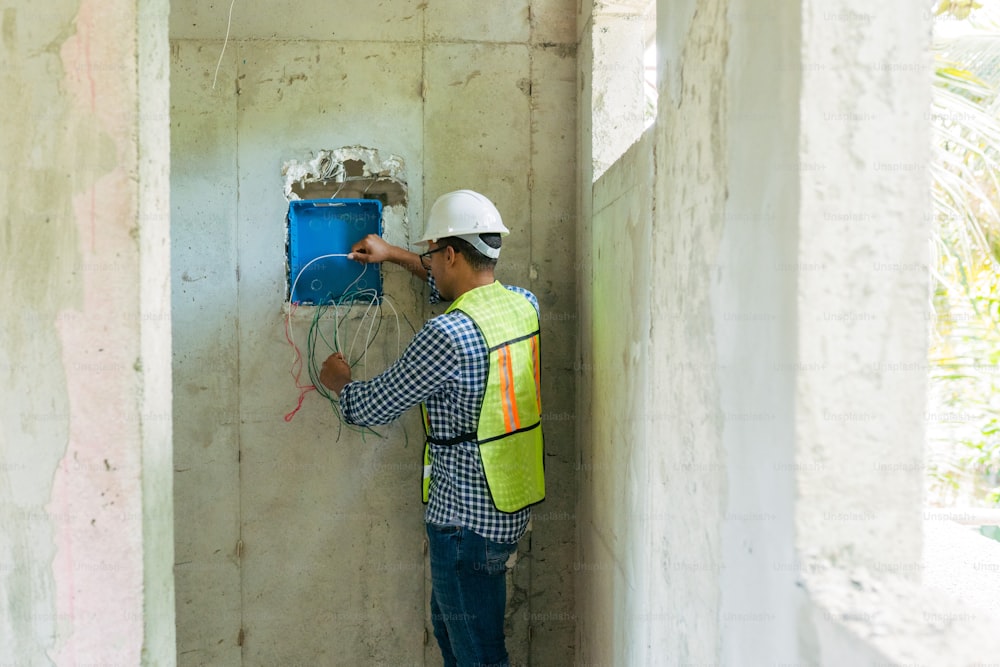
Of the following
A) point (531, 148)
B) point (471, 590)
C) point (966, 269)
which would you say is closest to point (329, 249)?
point (531, 148)

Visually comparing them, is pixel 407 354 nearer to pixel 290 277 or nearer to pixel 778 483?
pixel 290 277

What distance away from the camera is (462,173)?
9.98 feet

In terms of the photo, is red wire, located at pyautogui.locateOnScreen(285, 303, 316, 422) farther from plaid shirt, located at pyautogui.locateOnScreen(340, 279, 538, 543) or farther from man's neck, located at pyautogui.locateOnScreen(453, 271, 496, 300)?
man's neck, located at pyautogui.locateOnScreen(453, 271, 496, 300)

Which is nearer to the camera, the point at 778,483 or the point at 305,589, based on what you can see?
the point at 778,483

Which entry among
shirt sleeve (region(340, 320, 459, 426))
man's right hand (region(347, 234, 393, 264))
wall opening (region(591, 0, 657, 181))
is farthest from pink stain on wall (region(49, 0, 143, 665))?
wall opening (region(591, 0, 657, 181))

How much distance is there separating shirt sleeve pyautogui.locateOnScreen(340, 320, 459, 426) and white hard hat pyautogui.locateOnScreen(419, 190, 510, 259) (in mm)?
366

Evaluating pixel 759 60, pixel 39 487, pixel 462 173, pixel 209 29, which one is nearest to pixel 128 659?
pixel 39 487

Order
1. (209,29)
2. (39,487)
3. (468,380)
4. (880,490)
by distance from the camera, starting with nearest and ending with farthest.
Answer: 1. (880,490)
2. (39,487)
3. (468,380)
4. (209,29)

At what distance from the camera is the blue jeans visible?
2.49 metres

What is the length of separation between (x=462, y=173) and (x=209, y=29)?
41.5 inches

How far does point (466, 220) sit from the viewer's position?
8.50ft

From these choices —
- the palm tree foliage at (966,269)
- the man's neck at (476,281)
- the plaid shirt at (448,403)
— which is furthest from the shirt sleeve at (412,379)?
the palm tree foliage at (966,269)

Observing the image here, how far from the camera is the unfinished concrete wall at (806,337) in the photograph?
41.2 inches

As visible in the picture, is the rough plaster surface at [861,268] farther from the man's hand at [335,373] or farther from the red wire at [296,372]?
the red wire at [296,372]
